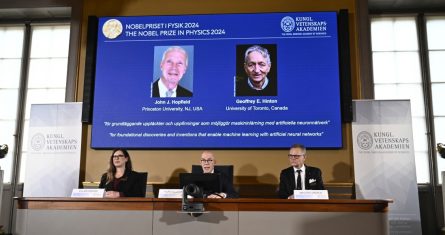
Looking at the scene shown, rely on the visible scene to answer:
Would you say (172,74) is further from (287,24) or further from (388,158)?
(388,158)

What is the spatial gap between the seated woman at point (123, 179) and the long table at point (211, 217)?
0.87 m

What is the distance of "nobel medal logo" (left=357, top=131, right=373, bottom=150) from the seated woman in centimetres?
239

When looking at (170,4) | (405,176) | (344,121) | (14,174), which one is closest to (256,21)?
(170,4)

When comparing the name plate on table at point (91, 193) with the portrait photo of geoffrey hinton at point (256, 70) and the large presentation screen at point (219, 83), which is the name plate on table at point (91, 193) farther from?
the portrait photo of geoffrey hinton at point (256, 70)

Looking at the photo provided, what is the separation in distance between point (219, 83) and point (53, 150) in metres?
2.08

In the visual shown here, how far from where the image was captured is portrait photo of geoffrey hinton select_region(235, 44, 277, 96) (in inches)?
211

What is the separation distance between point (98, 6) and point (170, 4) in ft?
3.00

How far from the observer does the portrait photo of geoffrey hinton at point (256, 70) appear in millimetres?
5363

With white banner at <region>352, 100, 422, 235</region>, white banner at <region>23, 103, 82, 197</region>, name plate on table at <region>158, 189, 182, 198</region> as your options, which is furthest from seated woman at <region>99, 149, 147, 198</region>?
white banner at <region>352, 100, 422, 235</region>

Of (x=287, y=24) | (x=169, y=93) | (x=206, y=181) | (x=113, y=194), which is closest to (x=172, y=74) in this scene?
(x=169, y=93)

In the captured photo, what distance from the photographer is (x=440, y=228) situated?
5.39 metres

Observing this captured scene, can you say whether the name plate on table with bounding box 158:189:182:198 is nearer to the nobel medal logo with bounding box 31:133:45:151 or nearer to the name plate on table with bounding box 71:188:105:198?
the name plate on table with bounding box 71:188:105:198

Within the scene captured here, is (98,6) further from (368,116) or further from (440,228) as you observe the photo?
(440,228)

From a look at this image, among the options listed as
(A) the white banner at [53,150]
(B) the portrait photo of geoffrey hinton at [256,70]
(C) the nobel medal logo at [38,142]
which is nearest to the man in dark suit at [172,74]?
(B) the portrait photo of geoffrey hinton at [256,70]
